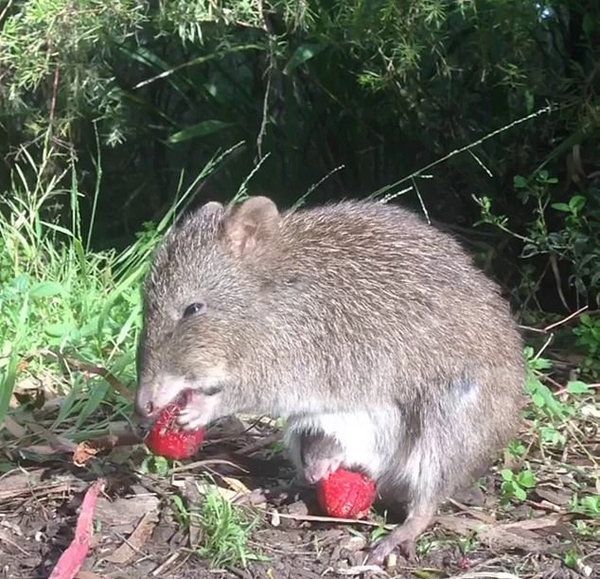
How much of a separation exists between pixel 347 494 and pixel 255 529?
316mm

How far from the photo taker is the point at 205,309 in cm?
365

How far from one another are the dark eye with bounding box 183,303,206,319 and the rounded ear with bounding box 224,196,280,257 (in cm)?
23

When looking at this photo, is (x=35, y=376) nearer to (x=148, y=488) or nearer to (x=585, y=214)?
(x=148, y=488)

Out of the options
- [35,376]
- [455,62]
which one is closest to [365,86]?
[455,62]

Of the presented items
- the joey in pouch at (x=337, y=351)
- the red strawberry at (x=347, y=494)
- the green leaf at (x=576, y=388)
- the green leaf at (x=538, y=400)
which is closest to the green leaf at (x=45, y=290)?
the joey in pouch at (x=337, y=351)

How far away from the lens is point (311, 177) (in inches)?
271

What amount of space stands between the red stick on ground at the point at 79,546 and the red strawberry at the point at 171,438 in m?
0.31

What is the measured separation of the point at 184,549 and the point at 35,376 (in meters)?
1.55

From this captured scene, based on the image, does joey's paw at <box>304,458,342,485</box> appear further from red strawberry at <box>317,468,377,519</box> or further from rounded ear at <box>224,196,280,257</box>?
rounded ear at <box>224,196,280,257</box>

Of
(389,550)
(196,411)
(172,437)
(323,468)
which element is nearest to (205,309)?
(196,411)

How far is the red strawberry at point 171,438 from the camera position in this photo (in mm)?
3668

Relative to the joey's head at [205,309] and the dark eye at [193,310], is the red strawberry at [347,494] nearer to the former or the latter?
the joey's head at [205,309]

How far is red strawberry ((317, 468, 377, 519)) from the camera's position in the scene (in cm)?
373

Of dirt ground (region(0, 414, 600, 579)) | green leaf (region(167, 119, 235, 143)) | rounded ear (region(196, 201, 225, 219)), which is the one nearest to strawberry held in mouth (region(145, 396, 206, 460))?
dirt ground (region(0, 414, 600, 579))
